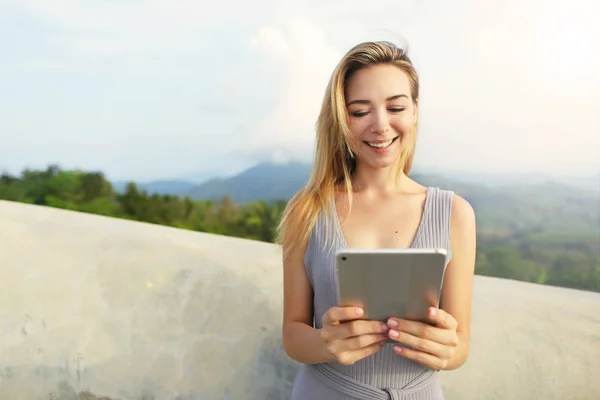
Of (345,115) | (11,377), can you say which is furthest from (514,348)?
(11,377)

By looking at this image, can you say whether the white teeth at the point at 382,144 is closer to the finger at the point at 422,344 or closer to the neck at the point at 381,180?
the neck at the point at 381,180

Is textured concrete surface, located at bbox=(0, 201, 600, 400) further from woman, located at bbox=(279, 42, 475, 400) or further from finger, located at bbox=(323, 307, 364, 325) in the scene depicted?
finger, located at bbox=(323, 307, 364, 325)

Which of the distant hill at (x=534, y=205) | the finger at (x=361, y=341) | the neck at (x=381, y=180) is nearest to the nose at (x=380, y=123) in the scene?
the neck at (x=381, y=180)

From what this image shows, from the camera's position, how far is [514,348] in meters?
1.60

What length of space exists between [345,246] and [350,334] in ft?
0.73

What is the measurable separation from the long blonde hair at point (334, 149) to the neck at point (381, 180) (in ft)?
0.05

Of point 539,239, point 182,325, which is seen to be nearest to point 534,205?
point 539,239

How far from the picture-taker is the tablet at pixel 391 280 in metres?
0.89

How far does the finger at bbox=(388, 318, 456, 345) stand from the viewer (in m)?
1.00

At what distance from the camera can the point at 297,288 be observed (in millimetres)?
1272

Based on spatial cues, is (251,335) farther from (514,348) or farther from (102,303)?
(514,348)

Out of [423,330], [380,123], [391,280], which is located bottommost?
[423,330]

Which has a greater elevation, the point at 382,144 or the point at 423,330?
the point at 382,144

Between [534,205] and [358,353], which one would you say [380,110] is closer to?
[358,353]
